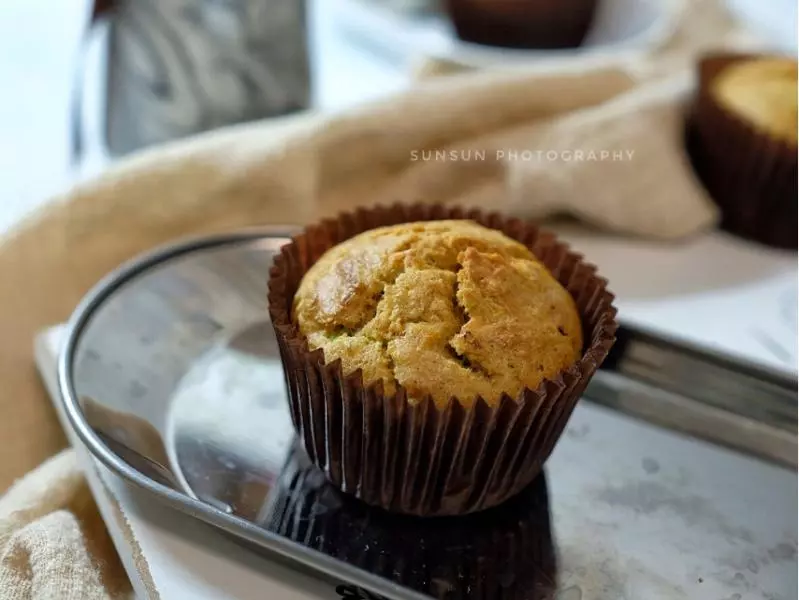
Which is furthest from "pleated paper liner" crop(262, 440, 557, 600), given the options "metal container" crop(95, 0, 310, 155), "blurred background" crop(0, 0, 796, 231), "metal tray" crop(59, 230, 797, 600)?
"metal container" crop(95, 0, 310, 155)

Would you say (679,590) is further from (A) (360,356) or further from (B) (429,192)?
(B) (429,192)

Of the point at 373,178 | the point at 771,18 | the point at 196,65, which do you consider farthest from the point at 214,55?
the point at 771,18

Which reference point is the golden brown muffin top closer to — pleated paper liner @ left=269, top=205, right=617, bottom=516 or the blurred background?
the blurred background

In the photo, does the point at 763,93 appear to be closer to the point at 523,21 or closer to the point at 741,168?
the point at 741,168

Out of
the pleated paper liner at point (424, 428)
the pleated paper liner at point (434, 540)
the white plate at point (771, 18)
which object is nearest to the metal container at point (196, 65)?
the pleated paper liner at point (424, 428)

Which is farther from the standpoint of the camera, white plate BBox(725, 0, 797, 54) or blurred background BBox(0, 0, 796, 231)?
white plate BBox(725, 0, 797, 54)

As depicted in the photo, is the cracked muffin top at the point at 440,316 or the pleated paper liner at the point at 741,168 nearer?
the cracked muffin top at the point at 440,316

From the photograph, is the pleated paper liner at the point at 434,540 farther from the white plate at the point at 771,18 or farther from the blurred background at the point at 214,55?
the white plate at the point at 771,18
